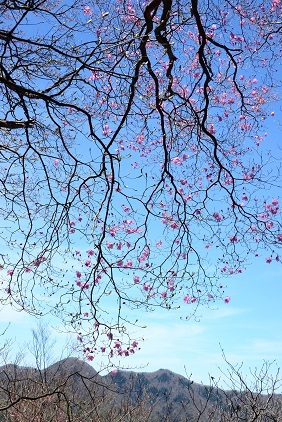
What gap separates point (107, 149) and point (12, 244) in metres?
1.44

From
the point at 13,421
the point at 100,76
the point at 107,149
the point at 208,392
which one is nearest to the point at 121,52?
the point at 100,76

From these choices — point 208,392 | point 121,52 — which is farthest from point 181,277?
point 208,392

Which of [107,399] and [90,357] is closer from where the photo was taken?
[90,357]

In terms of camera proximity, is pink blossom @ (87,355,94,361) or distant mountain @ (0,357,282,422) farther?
pink blossom @ (87,355,94,361)

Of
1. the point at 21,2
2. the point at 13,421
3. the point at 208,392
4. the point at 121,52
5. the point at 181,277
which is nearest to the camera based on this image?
the point at 21,2

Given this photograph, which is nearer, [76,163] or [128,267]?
[128,267]

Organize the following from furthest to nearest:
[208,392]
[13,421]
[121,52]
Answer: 1. [13,421]
2. [208,392]
3. [121,52]

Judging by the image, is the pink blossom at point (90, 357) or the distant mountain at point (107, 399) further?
the pink blossom at point (90, 357)

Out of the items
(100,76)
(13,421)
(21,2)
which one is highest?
(21,2)

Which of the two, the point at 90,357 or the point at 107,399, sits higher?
the point at 107,399

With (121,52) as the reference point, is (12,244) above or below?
below

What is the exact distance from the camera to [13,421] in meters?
11.5

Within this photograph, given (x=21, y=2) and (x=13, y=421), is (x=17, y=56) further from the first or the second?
(x=13, y=421)

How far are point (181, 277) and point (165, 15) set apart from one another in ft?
7.91
